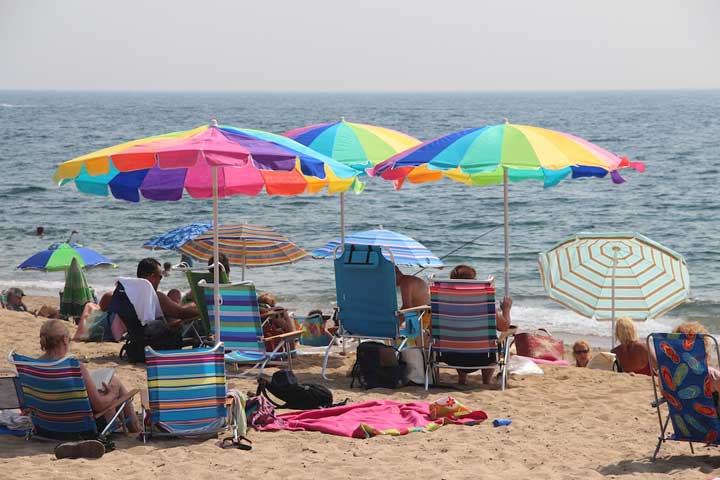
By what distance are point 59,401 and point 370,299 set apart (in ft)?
9.42

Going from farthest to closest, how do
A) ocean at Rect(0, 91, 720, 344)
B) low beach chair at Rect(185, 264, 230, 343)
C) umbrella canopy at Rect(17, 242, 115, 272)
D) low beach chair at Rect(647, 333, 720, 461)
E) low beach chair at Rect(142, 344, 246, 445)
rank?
ocean at Rect(0, 91, 720, 344)
umbrella canopy at Rect(17, 242, 115, 272)
low beach chair at Rect(185, 264, 230, 343)
low beach chair at Rect(142, 344, 246, 445)
low beach chair at Rect(647, 333, 720, 461)

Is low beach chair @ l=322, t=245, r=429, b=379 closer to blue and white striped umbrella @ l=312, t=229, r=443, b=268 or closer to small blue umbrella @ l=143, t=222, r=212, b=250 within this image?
blue and white striped umbrella @ l=312, t=229, r=443, b=268

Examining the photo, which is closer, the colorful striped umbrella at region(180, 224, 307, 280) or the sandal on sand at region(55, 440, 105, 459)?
the sandal on sand at region(55, 440, 105, 459)

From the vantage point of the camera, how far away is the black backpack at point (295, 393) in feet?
22.9

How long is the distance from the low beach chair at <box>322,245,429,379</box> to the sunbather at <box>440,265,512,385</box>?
1.51 ft

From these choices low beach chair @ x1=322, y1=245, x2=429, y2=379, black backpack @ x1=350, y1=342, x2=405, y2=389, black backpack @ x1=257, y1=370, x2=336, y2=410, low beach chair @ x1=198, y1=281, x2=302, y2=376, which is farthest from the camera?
low beach chair @ x1=322, y1=245, x2=429, y2=379

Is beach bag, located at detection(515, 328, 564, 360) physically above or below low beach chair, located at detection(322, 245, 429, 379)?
below

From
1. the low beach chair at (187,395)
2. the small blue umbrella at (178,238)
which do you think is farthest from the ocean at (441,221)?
the low beach chair at (187,395)

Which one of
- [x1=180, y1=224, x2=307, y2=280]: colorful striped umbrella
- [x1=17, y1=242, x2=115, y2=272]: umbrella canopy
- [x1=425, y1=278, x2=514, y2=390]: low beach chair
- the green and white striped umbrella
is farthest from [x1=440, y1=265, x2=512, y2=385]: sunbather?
[x1=17, y1=242, x2=115, y2=272]: umbrella canopy

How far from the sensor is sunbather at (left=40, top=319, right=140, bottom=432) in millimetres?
5750

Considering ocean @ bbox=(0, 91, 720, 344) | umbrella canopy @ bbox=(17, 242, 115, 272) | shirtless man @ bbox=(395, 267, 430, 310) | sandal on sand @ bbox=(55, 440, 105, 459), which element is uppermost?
shirtless man @ bbox=(395, 267, 430, 310)

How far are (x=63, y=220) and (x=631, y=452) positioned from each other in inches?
966

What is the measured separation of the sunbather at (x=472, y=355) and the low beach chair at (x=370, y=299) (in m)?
A: 0.46

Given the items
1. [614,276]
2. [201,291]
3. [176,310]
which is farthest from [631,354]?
[176,310]
